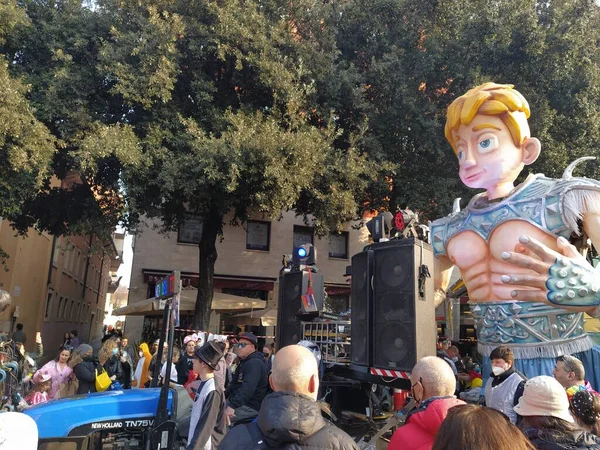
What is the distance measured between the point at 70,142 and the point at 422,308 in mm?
10203

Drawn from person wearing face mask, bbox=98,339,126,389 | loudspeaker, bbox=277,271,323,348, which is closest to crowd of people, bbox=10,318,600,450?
person wearing face mask, bbox=98,339,126,389

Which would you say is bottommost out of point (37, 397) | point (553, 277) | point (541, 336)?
point (37, 397)

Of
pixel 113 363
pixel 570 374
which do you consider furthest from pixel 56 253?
pixel 570 374

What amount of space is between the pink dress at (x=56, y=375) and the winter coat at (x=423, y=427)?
6.59m

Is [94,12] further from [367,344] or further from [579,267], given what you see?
[579,267]

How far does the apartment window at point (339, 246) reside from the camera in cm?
2289

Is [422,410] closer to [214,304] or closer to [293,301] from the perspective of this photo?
[293,301]

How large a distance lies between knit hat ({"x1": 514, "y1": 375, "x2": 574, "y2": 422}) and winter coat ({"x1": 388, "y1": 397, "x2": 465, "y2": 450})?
434 millimetres

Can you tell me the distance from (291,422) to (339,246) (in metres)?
21.1

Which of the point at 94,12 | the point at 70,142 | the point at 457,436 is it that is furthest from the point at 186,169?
the point at 457,436

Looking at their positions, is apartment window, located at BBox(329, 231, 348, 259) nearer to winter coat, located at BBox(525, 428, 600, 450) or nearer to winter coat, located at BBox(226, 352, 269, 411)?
winter coat, located at BBox(226, 352, 269, 411)

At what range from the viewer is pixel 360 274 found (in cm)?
667

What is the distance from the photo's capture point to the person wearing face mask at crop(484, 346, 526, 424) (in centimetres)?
401

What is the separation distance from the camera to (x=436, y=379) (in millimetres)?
2701
